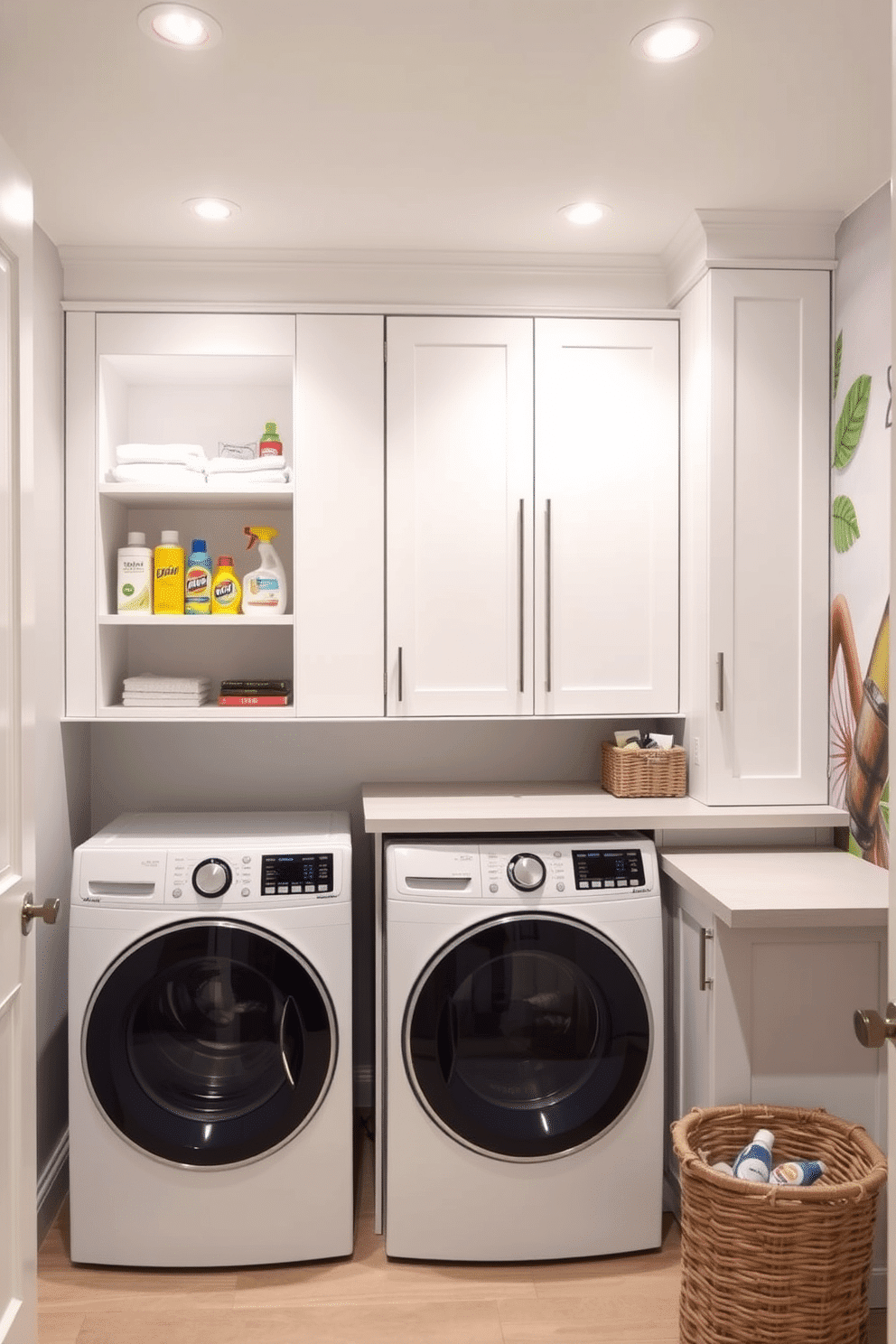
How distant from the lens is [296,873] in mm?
2479

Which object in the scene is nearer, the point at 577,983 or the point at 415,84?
the point at 415,84

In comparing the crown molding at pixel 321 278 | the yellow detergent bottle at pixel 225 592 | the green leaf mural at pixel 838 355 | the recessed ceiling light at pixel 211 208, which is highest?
the recessed ceiling light at pixel 211 208

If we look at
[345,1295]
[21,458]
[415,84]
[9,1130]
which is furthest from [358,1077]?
[415,84]

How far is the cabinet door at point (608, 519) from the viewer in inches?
108

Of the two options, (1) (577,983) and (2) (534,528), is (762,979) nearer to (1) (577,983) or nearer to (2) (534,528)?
(1) (577,983)

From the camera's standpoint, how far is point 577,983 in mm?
2467

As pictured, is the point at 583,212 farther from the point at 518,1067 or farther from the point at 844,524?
the point at 518,1067

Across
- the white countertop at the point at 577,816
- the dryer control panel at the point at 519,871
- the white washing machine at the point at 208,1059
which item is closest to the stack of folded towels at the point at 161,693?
the white washing machine at the point at 208,1059

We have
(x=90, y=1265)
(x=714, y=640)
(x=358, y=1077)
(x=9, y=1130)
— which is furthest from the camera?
(x=358, y=1077)

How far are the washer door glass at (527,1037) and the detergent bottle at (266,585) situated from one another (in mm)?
986

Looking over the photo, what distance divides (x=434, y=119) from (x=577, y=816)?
1535mm

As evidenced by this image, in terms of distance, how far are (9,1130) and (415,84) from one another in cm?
188

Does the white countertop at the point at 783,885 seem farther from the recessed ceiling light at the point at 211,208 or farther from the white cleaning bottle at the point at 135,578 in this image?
the recessed ceiling light at the point at 211,208

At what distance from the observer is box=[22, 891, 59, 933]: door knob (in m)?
1.65
